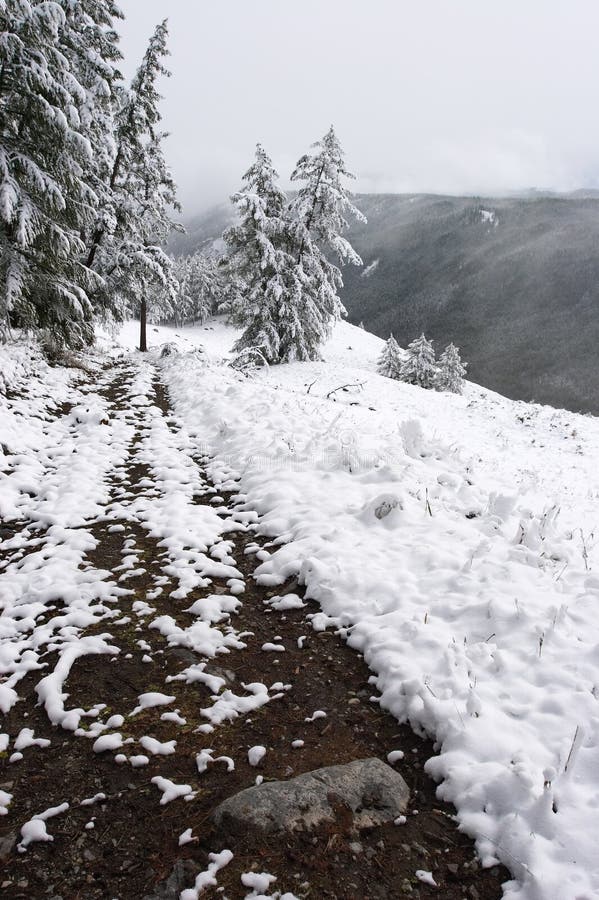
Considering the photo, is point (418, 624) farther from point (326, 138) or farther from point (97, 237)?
point (326, 138)

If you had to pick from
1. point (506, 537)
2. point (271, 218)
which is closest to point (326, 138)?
point (271, 218)

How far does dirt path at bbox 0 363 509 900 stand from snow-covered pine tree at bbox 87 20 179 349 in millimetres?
19729

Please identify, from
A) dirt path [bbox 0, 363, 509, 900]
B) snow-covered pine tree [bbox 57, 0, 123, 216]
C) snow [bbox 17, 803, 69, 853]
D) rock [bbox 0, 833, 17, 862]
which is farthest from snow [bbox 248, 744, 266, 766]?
snow-covered pine tree [bbox 57, 0, 123, 216]

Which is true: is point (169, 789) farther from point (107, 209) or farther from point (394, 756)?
point (107, 209)

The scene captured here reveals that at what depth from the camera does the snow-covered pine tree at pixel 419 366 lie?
173ft

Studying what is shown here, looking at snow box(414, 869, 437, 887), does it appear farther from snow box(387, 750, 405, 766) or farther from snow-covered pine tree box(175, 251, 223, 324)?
snow-covered pine tree box(175, 251, 223, 324)

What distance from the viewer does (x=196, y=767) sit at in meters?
3.18

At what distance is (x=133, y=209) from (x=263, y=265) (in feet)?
21.1

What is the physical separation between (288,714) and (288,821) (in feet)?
3.14

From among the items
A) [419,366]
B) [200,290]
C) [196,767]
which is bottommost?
[196,767]

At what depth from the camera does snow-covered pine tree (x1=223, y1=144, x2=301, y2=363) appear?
2311 cm

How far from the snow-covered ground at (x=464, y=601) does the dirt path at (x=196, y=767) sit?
26 centimetres

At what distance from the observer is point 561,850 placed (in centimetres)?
251

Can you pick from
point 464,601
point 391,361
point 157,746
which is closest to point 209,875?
point 157,746
